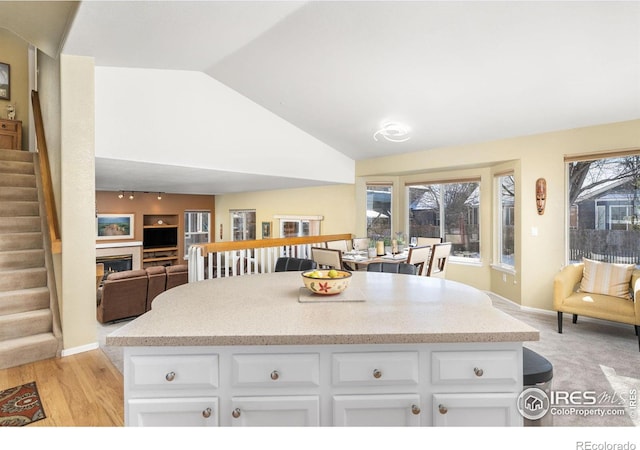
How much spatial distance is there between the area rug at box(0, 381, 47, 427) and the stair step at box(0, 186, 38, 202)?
8.55ft

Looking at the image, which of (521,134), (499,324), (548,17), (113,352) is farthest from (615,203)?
(113,352)

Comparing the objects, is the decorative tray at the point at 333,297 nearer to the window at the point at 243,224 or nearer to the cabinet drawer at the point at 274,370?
the cabinet drawer at the point at 274,370

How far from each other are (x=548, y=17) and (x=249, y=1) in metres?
2.29

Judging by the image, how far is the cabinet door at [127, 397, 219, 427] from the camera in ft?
4.09

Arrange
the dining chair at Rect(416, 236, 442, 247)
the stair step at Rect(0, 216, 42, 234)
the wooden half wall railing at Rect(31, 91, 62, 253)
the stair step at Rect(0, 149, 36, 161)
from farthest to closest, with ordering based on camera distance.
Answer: the dining chair at Rect(416, 236, 442, 247), the stair step at Rect(0, 149, 36, 161), the stair step at Rect(0, 216, 42, 234), the wooden half wall railing at Rect(31, 91, 62, 253)

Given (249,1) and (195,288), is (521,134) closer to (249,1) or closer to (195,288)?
(249,1)

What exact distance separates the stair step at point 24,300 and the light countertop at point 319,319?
2.36m

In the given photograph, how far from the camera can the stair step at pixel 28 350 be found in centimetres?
284

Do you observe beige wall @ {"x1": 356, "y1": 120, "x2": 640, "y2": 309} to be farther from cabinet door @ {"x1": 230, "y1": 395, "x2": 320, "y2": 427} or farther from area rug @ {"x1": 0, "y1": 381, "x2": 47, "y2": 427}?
area rug @ {"x1": 0, "y1": 381, "x2": 47, "y2": 427}

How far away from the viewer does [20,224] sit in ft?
12.6

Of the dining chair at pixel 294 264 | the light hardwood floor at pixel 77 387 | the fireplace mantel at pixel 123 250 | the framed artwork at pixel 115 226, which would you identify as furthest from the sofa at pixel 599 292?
the framed artwork at pixel 115 226

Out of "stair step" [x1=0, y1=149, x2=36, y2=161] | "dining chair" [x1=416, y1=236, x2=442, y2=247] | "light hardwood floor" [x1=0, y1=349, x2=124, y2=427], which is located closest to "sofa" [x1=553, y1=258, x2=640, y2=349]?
"dining chair" [x1=416, y1=236, x2=442, y2=247]

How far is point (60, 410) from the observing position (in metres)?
2.26

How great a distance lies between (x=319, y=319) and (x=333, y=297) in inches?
12.8
